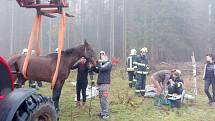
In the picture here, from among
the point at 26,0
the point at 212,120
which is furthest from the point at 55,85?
the point at 212,120

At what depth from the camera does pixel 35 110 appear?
12.3 ft

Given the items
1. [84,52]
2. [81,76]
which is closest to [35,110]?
[84,52]

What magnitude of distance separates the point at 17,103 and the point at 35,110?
0.30 meters

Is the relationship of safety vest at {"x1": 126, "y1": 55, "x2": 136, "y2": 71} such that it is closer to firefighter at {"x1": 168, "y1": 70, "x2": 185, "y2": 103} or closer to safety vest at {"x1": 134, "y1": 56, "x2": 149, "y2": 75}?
safety vest at {"x1": 134, "y1": 56, "x2": 149, "y2": 75}

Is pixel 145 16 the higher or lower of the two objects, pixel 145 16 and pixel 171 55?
the higher

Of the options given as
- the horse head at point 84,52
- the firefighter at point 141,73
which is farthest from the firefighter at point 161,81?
A: the horse head at point 84,52

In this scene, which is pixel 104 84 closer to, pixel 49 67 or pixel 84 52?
pixel 84 52

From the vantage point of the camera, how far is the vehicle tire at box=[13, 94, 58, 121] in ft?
11.7

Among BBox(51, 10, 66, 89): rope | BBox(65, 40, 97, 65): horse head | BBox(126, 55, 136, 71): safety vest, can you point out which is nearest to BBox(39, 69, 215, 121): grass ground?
BBox(51, 10, 66, 89): rope

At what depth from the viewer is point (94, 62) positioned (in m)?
8.91

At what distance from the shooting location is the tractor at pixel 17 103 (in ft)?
11.2

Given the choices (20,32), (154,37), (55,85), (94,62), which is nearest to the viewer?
(55,85)

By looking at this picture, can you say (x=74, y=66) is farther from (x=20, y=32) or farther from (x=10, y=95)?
(x=20, y=32)

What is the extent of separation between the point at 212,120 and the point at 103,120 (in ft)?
10.2
